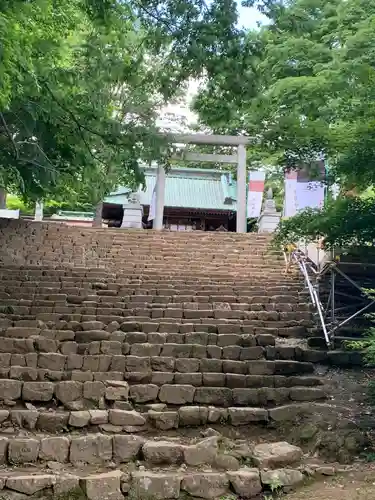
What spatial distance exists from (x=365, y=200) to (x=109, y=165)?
12.1ft

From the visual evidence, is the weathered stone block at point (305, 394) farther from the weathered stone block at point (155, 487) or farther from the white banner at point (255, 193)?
the white banner at point (255, 193)

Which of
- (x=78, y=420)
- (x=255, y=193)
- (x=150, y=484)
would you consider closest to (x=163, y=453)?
(x=150, y=484)

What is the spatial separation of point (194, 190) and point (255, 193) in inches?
296

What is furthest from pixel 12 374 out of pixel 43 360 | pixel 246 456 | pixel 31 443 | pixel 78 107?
pixel 78 107

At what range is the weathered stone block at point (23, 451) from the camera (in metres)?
4.73

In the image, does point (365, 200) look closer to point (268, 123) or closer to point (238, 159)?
point (268, 123)

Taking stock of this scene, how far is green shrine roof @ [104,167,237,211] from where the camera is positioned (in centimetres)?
2658

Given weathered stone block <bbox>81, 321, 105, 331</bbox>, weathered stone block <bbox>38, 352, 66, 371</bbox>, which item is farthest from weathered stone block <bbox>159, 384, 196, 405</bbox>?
weathered stone block <bbox>81, 321, 105, 331</bbox>

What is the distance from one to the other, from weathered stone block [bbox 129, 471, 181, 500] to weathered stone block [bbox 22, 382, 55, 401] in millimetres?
1936

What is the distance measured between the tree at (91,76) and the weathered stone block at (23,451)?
310 cm

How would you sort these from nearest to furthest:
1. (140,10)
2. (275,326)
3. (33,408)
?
(33,408)
(140,10)
(275,326)

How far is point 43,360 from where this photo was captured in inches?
261

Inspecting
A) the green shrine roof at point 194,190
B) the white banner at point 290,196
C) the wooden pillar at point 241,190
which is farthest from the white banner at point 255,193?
the green shrine roof at point 194,190

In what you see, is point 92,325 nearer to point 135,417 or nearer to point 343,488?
point 135,417
